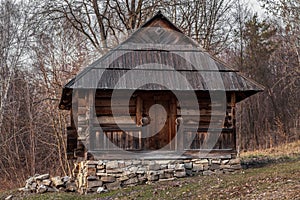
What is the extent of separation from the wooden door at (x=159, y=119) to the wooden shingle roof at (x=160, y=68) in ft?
2.97

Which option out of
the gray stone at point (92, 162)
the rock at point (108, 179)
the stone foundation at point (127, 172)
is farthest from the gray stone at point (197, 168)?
the gray stone at point (92, 162)

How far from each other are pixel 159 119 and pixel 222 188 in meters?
4.36

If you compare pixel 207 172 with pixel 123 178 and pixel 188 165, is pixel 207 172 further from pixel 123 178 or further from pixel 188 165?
pixel 123 178

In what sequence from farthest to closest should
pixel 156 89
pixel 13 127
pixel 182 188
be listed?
pixel 13 127
pixel 156 89
pixel 182 188

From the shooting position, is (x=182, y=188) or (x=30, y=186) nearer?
(x=182, y=188)

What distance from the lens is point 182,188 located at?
12.5 metres

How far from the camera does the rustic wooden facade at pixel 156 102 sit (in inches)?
572

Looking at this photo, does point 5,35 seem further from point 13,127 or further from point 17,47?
point 13,127

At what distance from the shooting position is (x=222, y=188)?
38.3 ft

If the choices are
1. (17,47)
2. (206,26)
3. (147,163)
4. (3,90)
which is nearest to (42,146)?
(3,90)

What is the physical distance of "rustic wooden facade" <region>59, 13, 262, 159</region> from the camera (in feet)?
47.7

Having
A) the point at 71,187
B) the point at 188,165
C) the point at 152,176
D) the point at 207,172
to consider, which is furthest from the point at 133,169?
the point at 71,187

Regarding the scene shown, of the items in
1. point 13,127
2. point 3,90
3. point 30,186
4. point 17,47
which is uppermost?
point 17,47

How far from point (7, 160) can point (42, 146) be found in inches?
88.9
